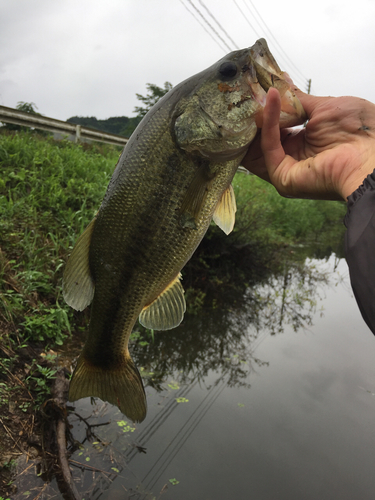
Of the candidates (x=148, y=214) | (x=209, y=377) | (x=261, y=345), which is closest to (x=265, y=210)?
(x=261, y=345)

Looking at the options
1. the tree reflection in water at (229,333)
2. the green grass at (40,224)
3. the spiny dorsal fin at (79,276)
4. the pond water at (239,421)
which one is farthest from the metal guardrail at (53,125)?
the spiny dorsal fin at (79,276)

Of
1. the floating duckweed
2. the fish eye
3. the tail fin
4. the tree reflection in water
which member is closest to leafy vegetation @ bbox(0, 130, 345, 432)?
the tree reflection in water

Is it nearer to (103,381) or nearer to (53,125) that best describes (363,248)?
(103,381)

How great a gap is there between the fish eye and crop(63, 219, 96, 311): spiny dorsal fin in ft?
3.37

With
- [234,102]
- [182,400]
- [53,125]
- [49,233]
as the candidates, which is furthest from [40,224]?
[53,125]

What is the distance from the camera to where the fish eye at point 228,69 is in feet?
6.32

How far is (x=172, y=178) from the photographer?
1891mm

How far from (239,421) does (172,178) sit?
2.91m

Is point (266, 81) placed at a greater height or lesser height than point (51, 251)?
greater

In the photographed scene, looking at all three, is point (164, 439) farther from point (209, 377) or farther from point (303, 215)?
point (303, 215)

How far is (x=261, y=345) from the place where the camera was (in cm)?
544

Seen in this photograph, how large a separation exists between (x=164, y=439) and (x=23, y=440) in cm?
123

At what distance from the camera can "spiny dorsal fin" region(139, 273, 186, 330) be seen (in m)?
2.18

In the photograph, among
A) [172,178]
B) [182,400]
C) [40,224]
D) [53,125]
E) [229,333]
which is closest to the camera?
[172,178]
